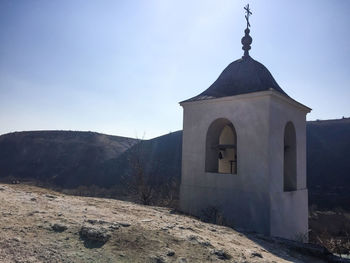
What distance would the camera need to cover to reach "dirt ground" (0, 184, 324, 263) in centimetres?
280

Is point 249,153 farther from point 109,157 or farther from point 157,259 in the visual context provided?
point 109,157

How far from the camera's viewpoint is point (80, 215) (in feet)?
12.8

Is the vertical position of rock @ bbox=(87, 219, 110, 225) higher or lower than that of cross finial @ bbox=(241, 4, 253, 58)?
lower

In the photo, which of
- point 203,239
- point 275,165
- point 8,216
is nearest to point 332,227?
point 275,165

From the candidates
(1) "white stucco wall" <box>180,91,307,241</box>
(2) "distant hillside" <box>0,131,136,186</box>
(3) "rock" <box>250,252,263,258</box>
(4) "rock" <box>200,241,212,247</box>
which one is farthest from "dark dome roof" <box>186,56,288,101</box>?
(2) "distant hillside" <box>0,131,136,186</box>

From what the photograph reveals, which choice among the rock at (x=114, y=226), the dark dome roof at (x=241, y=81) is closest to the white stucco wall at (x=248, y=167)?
the dark dome roof at (x=241, y=81)

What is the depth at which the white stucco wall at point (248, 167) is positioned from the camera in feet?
20.5

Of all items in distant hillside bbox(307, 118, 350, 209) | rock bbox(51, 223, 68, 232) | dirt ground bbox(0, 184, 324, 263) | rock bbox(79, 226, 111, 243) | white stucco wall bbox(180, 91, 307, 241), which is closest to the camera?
dirt ground bbox(0, 184, 324, 263)

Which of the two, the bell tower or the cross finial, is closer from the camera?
the bell tower

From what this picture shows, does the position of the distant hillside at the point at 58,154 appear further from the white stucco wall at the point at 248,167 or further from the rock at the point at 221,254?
the rock at the point at 221,254

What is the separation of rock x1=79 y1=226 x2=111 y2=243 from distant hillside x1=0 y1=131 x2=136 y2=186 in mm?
29612

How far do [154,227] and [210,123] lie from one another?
158 inches

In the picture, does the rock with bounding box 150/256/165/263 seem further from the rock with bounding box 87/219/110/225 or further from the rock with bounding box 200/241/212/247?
the rock with bounding box 87/219/110/225

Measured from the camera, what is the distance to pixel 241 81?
7414 mm
